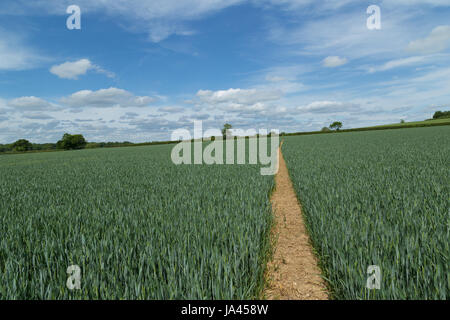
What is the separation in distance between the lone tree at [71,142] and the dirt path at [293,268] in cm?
11484

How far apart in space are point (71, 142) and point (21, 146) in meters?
24.1

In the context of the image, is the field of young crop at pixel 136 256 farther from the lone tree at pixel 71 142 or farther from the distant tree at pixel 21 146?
the distant tree at pixel 21 146

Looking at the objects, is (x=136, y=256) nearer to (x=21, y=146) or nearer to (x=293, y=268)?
(x=293, y=268)

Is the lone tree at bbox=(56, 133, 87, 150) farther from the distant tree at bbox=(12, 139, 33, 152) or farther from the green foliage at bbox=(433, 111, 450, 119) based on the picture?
the green foliage at bbox=(433, 111, 450, 119)

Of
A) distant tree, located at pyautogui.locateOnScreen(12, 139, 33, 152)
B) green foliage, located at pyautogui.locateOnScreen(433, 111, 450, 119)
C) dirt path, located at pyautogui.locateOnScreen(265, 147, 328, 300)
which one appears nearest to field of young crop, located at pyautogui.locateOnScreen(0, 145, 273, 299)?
dirt path, located at pyautogui.locateOnScreen(265, 147, 328, 300)

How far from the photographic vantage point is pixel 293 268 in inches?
124

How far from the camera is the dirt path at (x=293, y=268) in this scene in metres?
2.61

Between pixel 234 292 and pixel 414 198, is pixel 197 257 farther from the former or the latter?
pixel 414 198

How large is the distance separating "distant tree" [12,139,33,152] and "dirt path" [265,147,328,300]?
13076 cm

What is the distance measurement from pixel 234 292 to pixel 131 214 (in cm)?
247

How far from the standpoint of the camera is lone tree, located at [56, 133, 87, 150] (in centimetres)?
9769

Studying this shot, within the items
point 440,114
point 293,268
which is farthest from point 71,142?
point 440,114

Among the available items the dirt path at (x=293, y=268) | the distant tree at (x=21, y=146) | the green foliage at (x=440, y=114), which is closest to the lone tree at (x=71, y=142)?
the distant tree at (x=21, y=146)

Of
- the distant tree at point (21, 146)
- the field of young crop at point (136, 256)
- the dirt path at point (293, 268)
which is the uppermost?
the distant tree at point (21, 146)
